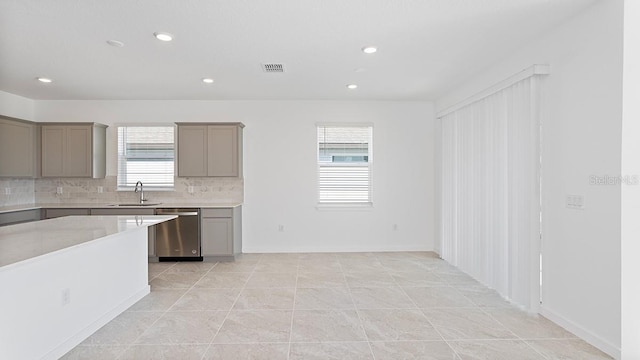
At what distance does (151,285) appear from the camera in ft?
13.7

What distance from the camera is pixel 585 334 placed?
2732 mm

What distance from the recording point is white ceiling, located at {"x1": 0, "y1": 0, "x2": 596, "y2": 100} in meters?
2.74

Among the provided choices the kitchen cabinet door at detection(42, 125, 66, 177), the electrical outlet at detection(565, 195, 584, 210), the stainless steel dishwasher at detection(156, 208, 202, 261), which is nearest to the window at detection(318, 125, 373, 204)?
the stainless steel dishwasher at detection(156, 208, 202, 261)

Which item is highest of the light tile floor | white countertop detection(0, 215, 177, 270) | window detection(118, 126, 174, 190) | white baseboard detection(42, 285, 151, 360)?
window detection(118, 126, 174, 190)

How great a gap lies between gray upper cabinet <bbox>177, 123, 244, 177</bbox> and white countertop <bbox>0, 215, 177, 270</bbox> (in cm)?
207

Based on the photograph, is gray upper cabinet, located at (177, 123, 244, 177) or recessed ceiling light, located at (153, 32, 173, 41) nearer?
recessed ceiling light, located at (153, 32, 173, 41)

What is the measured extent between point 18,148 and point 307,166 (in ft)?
14.2

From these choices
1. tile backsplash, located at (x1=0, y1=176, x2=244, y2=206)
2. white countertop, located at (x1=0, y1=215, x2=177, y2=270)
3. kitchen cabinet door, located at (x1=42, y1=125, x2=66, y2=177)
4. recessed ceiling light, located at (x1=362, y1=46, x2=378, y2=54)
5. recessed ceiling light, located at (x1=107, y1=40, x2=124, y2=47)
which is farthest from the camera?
tile backsplash, located at (x1=0, y1=176, x2=244, y2=206)

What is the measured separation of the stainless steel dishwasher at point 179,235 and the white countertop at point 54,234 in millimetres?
1617

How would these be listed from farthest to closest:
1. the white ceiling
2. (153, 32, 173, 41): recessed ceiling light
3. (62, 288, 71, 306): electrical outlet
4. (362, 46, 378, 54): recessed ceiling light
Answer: (362, 46, 378, 54): recessed ceiling light
(153, 32, 173, 41): recessed ceiling light
the white ceiling
(62, 288, 71, 306): electrical outlet

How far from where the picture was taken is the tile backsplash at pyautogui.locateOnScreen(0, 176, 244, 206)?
18.9 ft

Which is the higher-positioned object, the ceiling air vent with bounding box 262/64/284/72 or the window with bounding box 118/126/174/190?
the ceiling air vent with bounding box 262/64/284/72

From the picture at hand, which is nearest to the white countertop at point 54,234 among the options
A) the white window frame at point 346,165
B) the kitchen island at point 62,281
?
the kitchen island at point 62,281

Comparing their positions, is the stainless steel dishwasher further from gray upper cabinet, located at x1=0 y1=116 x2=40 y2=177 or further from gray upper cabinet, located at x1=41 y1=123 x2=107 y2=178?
gray upper cabinet, located at x1=0 y1=116 x2=40 y2=177
